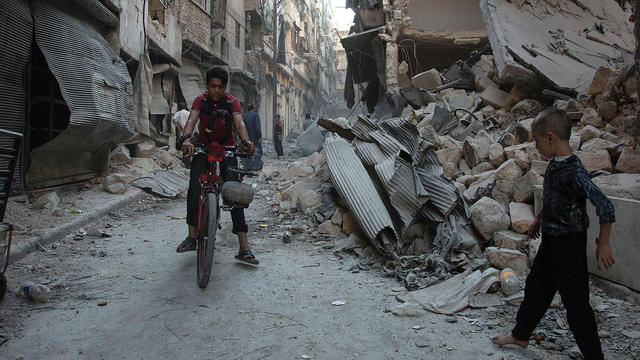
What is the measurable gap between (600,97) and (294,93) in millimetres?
33182

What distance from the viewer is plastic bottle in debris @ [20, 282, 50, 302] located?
2.69 m

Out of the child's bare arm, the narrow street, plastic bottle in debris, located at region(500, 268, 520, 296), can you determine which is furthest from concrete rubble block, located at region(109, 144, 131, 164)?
the child's bare arm

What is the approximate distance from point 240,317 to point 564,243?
1898mm

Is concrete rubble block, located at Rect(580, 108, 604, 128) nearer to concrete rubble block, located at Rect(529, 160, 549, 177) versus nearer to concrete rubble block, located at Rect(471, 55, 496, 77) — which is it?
concrete rubble block, located at Rect(529, 160, 549, 177)

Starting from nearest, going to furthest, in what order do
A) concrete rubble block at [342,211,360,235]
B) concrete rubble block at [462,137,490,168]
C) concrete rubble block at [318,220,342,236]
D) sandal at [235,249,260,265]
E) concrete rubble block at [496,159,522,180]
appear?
sandal at [235,249,260,265] < concrete rubble block at [496,159,522,180] < concrete rubble block at [342,211,360,235] < concrete rubble block at [318,220,342,236] < concrete rubble block at [462,137,490,168]

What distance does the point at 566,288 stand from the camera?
2043 millimetres

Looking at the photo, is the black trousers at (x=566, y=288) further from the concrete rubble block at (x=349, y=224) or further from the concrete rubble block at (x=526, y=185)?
the concrete rubble block at (x=349, y=224)

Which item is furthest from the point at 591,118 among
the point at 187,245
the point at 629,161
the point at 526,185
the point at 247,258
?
the point at 187,245

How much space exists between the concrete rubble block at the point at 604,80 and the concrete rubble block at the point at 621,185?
109 inches

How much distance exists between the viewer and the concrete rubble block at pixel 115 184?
672 cm

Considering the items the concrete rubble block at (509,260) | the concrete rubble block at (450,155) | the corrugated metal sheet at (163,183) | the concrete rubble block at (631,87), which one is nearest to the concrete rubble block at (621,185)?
the concrete rubble block at (509,260)

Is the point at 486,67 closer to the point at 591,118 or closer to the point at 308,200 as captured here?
the point at 591,118

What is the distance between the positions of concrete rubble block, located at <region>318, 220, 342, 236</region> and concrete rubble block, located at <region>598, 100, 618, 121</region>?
3823 millimetres

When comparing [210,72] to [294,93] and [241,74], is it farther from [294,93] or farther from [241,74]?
[294,93]
